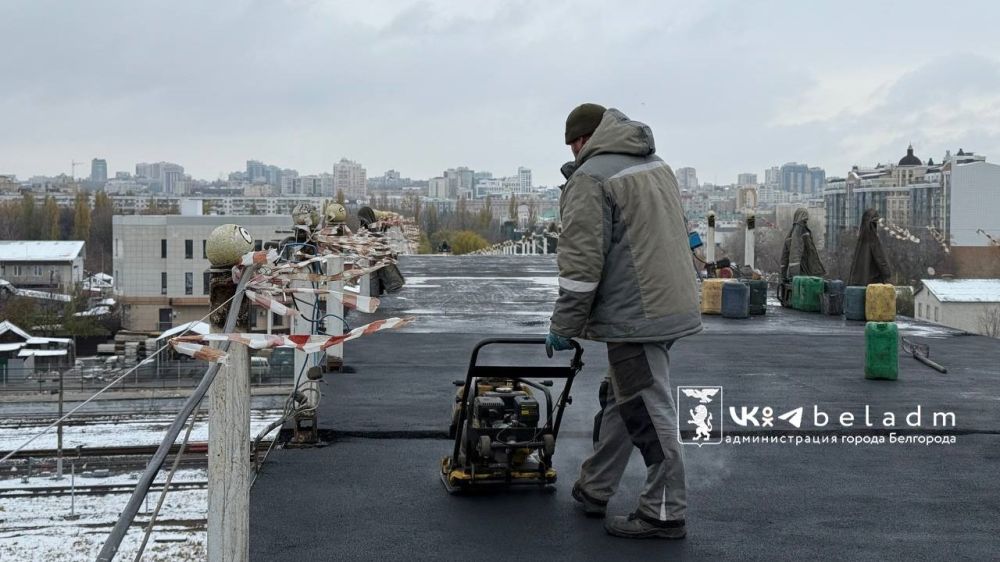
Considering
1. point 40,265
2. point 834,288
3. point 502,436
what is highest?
point 834,288

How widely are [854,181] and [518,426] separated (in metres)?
158

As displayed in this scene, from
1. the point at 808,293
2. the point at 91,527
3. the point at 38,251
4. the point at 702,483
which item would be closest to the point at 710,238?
the point at 808,293

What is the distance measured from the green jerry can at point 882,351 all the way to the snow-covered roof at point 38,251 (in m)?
95.5

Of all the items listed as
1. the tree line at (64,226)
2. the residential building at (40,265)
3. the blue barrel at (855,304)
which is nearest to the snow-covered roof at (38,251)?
the residential building at (40,265)

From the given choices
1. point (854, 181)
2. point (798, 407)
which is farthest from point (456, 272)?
point (854, 181)

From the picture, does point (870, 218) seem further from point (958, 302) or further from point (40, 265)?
point (40, 265)

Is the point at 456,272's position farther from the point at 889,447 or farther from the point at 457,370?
the point at 889,447

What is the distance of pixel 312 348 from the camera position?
3.71 meters

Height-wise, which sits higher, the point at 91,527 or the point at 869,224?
the point at 869,224

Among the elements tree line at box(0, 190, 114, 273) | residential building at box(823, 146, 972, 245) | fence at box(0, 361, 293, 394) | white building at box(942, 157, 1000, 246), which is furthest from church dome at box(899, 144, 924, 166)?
fence at box(0, 361, 293, 394)

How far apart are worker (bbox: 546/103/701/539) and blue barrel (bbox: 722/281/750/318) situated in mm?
10968

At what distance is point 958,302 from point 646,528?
36.5 meters

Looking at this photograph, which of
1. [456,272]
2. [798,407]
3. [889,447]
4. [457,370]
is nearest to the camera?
[889,447]

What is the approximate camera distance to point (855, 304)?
15.3 metres
